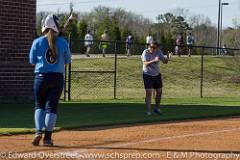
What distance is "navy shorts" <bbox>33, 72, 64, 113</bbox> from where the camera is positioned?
29.5ft

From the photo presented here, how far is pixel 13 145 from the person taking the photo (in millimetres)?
8828

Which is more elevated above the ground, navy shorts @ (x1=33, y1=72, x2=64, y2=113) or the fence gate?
navy shorts @ (x1=33, y1=72, x2=64, y2=113)

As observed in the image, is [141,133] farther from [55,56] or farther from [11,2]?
[11,2]

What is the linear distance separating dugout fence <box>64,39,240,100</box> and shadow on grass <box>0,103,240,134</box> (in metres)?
8.76

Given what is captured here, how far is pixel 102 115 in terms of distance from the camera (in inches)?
549

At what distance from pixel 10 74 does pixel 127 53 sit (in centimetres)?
1843

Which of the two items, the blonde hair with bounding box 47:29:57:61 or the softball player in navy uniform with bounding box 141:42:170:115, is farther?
the softball player in navy uniform with bounding box 141:42:170:115

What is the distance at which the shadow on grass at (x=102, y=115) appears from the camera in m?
11.6

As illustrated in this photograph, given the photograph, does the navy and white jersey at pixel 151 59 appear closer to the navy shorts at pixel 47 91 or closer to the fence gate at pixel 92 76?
the navy shorts at pixel 47 91

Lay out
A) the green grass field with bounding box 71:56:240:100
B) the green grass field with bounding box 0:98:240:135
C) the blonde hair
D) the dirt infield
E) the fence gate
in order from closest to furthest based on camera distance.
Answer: the dirt infield < the blonde hair < the green grass field with bounding box 0:98:240:135 < the fence gate < the green grass field with bounding box 71:56:240:100

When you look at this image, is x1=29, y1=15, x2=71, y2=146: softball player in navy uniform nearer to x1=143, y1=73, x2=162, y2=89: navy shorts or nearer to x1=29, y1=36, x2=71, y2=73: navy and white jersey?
x1=29, y1=36, x2=71, y2=73: navy and white jersey

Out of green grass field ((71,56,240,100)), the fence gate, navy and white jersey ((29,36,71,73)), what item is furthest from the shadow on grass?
green grass field ((71,56,240,100))

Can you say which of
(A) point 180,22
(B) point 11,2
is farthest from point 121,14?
(B) point 11,2

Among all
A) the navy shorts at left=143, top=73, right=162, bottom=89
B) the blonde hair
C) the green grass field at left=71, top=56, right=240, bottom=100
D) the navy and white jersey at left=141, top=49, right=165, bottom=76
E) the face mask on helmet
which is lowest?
the green grass field at left=71, top=56, right=240, bottom=100
